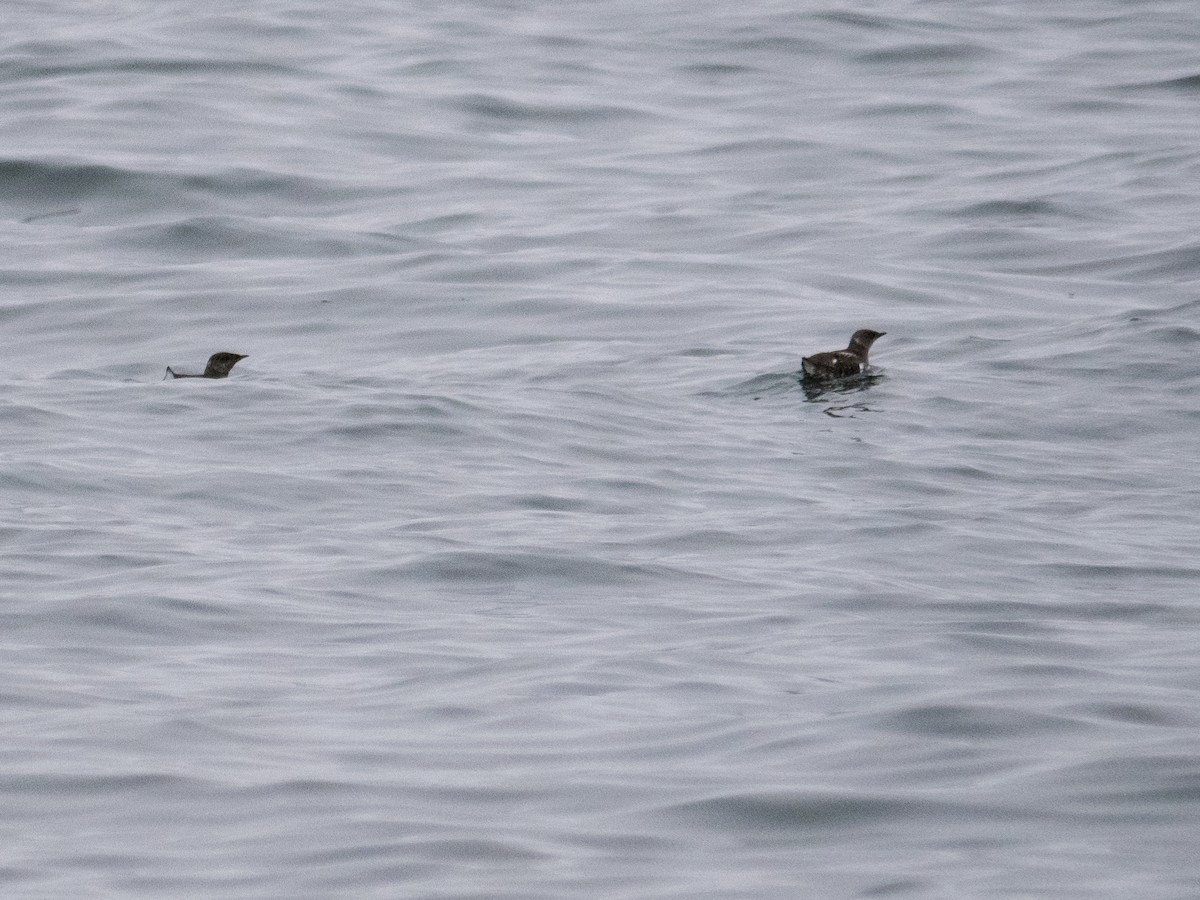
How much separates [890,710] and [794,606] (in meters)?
1.49

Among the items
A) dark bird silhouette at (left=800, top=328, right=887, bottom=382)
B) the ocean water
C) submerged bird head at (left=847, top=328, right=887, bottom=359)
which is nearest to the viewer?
the ocean water

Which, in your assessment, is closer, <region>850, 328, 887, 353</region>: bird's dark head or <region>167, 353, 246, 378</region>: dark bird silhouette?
<region>167, 353, 246, 378</region>: dark bird silhouette

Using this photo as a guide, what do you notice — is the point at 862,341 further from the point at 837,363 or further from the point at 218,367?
the point at 218,367

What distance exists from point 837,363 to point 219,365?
3417mm

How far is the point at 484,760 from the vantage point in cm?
686

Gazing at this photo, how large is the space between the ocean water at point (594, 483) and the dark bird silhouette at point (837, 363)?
18 centimetres

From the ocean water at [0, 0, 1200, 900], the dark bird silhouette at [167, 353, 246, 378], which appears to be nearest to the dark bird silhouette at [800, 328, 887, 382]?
the ocean water at [0, 0, 1200, 900]

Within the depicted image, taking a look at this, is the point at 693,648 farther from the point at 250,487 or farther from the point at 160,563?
the point at 250,487

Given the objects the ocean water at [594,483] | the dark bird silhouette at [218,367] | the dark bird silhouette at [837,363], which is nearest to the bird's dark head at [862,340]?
the dark bird silhouette at [837,363]

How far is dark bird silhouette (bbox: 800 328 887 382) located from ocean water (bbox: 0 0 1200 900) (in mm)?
181

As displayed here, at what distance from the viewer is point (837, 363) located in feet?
43.0

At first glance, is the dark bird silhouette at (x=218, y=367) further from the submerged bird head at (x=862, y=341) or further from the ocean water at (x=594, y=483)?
the submerged bird head at (x=862, y=341)

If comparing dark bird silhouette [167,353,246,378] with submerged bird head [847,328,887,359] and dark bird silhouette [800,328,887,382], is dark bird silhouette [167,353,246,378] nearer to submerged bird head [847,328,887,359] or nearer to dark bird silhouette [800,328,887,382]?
dark bird silhouette [800,328,887,382]

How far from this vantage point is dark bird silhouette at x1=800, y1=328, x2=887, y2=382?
13000mm
